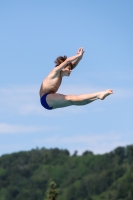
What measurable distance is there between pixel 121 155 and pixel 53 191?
5658 inches

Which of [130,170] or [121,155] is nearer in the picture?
[130,170]

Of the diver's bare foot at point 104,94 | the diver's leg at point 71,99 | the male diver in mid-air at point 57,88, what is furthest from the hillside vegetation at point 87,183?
the diver's bare foot at point 104,94

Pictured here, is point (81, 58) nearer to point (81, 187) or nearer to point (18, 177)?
point (81, 187)

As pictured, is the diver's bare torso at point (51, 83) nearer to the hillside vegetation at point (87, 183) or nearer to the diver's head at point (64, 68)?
the diver's head at point (64, 68)

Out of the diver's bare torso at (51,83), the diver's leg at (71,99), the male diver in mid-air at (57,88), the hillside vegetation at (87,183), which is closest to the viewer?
the diver's leg at (71,99)

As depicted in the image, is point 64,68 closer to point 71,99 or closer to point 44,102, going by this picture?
point 71,99

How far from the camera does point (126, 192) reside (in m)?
169

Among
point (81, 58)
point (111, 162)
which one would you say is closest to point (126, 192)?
point (111, 162)

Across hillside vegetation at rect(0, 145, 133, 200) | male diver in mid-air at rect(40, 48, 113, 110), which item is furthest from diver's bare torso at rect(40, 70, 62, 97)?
hillside vegetation at rect(0, 145, 133, 200)

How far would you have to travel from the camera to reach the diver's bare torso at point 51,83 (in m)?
23.3

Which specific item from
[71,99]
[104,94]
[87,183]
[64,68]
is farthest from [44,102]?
[87,183]

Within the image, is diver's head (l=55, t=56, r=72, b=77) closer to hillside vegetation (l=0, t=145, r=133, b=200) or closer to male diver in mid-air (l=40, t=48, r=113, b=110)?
male diver in mid-air (l=40, t=48, r=113, b=110)

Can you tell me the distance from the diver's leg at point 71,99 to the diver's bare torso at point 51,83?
175mm

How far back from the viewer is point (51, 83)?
23.4 m
